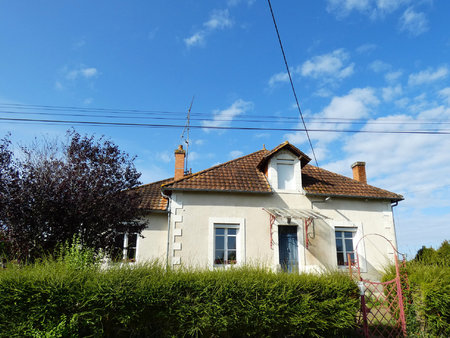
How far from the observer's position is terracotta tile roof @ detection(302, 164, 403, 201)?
1280 centimetres

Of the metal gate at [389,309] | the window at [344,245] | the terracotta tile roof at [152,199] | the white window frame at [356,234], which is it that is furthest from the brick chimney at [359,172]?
the terracotta tile roof at [152,199]

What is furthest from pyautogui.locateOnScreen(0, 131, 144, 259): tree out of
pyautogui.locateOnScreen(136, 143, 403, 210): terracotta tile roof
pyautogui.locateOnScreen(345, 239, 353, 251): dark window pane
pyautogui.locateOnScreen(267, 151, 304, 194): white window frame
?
pyautogui.locateOnScreen(345, 239, 353, 251): dark window pane

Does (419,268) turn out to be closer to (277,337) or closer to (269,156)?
(277,337)

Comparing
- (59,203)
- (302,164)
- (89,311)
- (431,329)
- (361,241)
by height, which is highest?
(302,164)

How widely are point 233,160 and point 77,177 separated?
7.15m

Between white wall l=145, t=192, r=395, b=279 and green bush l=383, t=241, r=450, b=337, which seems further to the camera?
white wall l=145, t=192, r=395, b=279

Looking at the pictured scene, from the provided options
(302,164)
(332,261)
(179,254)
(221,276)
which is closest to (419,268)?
(332,261)

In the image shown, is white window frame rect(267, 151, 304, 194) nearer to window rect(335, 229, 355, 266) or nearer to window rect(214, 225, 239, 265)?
window rect(335, 229, 355, 266)

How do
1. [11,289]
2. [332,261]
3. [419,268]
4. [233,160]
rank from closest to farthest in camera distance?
[11,289], [419,268], [332,261], [233,160]

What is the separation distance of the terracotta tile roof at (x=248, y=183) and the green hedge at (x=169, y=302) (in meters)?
5.28

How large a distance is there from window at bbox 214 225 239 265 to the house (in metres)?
0.04

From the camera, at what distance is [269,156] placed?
1290 cm

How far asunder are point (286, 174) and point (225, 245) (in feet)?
13.0

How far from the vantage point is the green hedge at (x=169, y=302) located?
5.39 m
